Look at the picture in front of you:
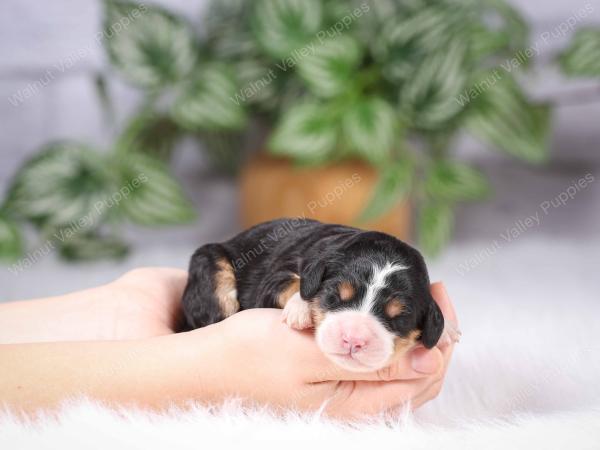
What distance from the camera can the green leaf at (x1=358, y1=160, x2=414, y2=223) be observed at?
3.57m

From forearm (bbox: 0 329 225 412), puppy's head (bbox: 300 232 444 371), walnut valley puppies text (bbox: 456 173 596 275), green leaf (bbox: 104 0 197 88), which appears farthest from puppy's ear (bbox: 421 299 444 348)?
walnut valley puppies text (bbox: 456 173 596 275)

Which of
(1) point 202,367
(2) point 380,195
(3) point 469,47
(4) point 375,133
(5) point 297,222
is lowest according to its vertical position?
(1) point 202,367

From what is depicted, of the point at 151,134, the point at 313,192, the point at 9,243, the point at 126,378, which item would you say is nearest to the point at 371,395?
the point at 126,378

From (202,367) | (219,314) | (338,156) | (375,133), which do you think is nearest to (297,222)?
(219,314)

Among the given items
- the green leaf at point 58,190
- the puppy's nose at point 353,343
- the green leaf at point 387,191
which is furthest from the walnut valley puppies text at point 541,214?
the puppy's nose at point 353,343

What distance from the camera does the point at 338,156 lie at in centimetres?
384

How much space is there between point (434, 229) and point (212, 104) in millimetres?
1168

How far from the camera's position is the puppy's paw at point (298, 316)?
165cm

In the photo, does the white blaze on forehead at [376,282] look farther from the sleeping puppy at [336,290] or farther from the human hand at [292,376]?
the human hand at [292,376]

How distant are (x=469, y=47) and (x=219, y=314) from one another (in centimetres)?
225

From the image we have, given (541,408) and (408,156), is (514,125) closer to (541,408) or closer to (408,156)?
(408,156)

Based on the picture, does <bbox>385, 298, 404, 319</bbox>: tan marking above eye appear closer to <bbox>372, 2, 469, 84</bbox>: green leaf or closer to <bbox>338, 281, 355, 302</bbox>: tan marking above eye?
<bbox>338, 281, 355, 302</bbox>: tan marking above eye

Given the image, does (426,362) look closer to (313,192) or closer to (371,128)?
(371,128)

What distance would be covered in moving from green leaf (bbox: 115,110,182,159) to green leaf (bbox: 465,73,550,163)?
154 cm
